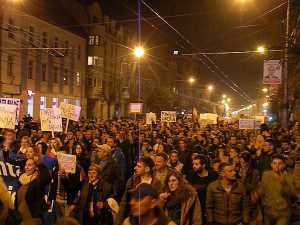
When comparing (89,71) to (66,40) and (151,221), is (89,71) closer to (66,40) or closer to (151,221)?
(66,40)

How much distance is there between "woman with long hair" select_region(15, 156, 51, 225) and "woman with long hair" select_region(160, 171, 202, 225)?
168cm

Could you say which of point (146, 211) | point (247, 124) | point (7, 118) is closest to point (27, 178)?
point (146, 211)

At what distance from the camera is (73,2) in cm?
4944

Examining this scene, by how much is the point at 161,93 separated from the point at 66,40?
12898 millimetres

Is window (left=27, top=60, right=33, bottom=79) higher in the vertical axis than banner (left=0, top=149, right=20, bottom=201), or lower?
higher

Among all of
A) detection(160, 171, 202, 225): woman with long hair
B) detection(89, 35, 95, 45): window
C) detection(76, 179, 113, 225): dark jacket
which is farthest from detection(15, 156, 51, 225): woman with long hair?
detection(89, 35, 95, 45): window

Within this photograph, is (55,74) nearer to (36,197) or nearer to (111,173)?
(111,173)

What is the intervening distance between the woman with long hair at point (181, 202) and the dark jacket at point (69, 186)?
6.94 ft

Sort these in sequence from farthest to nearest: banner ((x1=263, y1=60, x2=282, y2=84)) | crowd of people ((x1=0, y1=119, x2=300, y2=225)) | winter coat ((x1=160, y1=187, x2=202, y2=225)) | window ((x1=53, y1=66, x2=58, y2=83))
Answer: window ((x1=53, y1=66, x2=58, y2=83)), banner ((x1=263, y1=60, x2=282, y2=84)), crowd of people ((x1=0, y1=119, x2=300, y2=225)), winter coat ((x1=160, y1=187, x2=202, y2=225))

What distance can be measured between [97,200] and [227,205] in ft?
5.89

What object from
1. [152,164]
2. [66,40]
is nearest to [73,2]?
[66,40]

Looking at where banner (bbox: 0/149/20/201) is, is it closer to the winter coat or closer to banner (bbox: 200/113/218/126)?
the winter coat

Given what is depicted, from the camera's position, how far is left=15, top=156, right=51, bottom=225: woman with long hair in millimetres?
6008

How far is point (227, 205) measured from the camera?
604 cm
